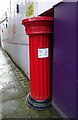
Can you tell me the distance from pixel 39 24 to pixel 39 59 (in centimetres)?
54

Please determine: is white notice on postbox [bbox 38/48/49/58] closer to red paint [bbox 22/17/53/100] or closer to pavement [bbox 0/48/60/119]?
red paint [bbox 22/17/53/100]

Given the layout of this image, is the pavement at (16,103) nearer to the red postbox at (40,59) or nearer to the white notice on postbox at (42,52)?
the red postbox at (40,59)

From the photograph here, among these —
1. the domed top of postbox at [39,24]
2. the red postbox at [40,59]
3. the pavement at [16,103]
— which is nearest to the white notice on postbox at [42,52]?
the red postbox at [40,59]

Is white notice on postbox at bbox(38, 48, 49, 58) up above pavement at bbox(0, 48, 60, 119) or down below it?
above

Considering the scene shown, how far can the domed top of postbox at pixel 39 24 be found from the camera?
1648 millimetres

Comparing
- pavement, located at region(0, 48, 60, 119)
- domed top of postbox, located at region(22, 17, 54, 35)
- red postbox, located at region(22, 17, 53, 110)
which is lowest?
pavement, located at region(0, 48, 60, 119)

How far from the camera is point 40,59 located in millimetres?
1854

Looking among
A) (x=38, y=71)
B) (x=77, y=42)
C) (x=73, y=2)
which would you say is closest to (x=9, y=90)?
(x=38, y=71)

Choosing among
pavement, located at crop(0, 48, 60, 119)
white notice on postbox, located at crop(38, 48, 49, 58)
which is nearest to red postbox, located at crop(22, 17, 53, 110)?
white notice on postbox, located at crop(38, 48, 49, 58)

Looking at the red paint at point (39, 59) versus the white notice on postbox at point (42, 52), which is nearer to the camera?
the red paint at point (39, 59)

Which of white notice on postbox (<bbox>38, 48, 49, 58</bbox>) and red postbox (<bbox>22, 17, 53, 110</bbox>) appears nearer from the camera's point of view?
red postbox (<bbox>22, 17, 53, 110</bbox>)

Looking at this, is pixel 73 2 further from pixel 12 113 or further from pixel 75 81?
pixel 12 113

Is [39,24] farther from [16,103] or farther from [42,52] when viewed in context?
[16,103]

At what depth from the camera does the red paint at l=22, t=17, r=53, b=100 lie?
1695mm
